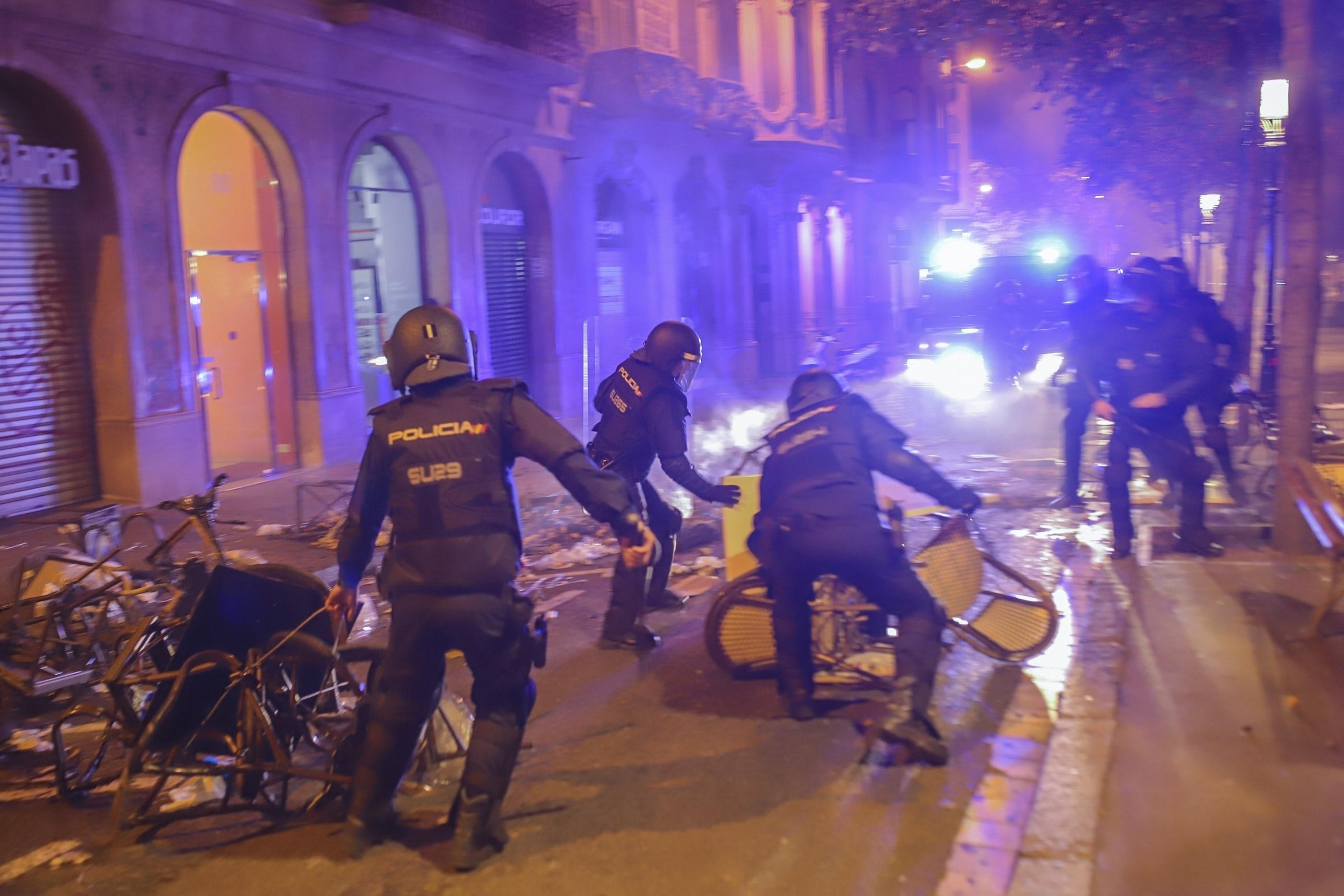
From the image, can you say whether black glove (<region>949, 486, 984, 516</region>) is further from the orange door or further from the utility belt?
the orange door

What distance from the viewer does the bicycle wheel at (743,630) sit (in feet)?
17.7

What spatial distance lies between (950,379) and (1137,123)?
568 cm

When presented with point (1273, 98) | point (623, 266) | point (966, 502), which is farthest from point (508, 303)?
point (966, 502)

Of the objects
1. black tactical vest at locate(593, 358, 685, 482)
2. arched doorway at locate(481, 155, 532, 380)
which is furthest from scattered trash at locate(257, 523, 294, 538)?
arched doorway at locate(481, 155, 532, 380)

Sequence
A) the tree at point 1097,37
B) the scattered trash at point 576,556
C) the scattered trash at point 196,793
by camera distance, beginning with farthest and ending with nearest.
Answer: the tree at point 1097,37 → the scattered trash at point 576,556 → the scattered trash at point 196,793

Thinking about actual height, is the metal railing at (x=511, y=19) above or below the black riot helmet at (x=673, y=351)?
above

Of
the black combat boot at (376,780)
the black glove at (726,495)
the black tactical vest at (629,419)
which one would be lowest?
the black combat boot at (376,780)

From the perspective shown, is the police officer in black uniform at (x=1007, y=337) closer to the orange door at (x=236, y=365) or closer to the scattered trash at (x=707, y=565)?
the orange door at (x=236, y=365)

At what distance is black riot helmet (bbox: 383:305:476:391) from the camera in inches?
156

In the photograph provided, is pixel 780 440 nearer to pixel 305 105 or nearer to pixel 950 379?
pixel 305 105

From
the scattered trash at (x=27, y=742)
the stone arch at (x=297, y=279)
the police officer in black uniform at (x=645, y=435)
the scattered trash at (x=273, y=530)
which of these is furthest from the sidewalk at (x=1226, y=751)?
the stone arch at (x=297, y=279)

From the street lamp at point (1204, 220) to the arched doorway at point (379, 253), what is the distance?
13142 mm

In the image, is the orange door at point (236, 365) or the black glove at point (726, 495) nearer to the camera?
the black glove at point (726, 495)

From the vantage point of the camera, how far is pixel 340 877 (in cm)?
387
